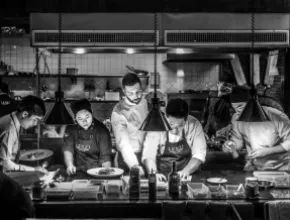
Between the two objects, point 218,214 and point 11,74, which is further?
point 11,74

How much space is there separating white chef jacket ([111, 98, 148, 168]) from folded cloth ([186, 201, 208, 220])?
213 centimetres

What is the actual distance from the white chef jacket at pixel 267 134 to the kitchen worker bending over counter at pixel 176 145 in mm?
723

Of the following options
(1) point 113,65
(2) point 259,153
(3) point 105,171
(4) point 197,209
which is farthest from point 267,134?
(1) point 113,65

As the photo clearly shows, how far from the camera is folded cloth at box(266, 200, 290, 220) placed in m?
3.10

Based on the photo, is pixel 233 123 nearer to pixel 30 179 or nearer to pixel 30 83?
pixel 30 179

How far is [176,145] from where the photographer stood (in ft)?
16.1

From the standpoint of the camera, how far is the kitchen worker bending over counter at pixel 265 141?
4766 mm

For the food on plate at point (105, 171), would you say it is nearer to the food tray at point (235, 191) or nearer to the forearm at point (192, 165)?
the forearm at point (192, 165)

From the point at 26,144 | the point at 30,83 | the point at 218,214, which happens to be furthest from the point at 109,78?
the point at 218,214

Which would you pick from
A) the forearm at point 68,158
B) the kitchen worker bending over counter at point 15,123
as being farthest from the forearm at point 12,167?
the forearm at point 68,158

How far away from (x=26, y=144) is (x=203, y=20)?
3640 mm

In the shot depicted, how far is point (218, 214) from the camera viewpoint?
309 centimetres
